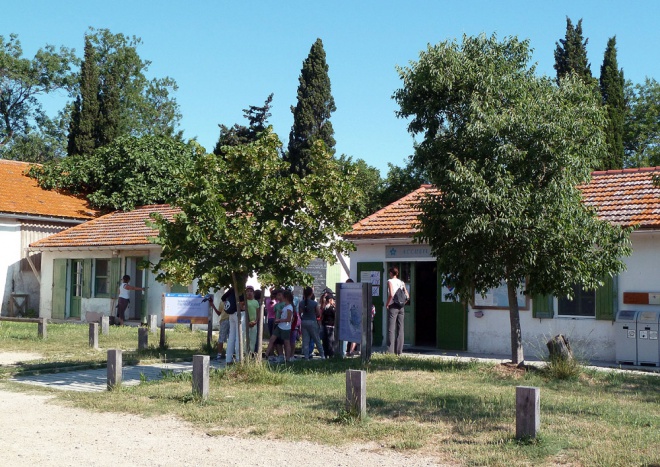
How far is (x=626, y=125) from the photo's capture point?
4534 cm

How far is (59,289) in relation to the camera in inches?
1182

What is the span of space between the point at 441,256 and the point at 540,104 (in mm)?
3169

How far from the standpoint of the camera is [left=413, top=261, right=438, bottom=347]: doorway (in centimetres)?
2220

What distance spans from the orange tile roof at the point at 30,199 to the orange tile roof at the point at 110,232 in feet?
4.58

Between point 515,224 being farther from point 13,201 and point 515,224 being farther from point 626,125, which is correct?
point 626,125

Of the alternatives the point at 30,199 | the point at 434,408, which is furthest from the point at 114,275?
the point at 434,408

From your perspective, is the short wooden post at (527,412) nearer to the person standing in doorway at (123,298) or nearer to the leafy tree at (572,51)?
the person standing in doorway at (123,298)

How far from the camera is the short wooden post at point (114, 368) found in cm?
1247

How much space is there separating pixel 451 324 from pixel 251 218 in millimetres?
7733

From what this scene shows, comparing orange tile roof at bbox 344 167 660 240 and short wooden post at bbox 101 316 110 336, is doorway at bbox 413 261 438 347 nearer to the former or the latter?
orange tile roof at bbox 344 167 660 240

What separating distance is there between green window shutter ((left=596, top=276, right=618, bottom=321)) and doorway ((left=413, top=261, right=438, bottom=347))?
5421 mm

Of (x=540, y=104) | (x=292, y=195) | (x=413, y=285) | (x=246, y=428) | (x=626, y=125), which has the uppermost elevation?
(x=626, y=125)

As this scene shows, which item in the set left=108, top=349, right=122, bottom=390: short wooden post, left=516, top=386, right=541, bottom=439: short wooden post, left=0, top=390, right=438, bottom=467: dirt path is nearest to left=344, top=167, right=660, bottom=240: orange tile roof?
left=108, top=349, right=122, bottom=390: short wooden post

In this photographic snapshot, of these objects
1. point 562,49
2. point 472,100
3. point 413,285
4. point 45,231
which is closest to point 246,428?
point 472,100
